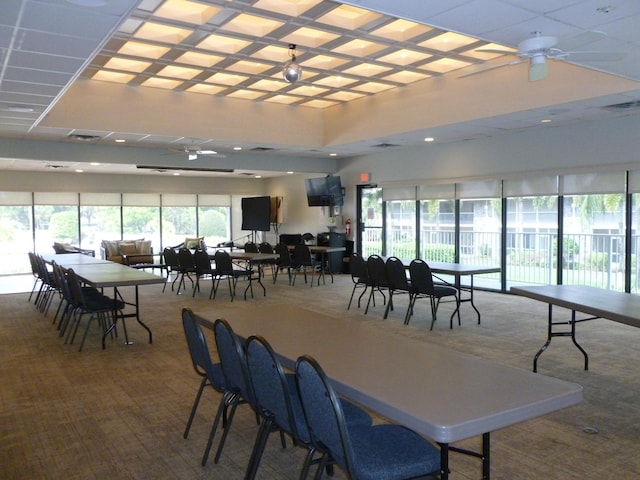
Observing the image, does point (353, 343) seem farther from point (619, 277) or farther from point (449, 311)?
point (619, 277)

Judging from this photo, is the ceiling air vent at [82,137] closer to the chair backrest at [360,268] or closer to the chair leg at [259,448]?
the chair backrest at [360,268]

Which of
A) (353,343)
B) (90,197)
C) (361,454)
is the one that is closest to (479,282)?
(353,343)

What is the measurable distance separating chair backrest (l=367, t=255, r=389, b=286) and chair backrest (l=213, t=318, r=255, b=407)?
15.5ft

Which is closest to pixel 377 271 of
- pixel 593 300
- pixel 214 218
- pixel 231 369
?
pixel 593 300

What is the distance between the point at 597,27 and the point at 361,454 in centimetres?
379

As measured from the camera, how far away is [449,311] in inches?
316

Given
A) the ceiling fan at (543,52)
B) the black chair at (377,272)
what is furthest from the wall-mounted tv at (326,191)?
the ceiling fan at (543,52)

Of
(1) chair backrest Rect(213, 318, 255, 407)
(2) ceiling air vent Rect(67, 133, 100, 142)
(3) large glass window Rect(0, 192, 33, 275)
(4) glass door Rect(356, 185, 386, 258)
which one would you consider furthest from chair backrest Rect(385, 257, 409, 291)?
(3) large glass window Rect(0, 192, 33, 275)

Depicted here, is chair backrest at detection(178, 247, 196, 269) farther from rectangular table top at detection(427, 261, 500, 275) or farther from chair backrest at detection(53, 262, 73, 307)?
rectangular table top at detection(427, 261, 500, 275)

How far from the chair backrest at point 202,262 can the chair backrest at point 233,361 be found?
6792mm

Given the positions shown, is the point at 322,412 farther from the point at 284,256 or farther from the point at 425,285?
the point at 284,256

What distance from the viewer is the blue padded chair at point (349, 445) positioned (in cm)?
204

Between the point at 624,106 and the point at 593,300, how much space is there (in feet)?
14.1

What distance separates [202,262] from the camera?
979 cm
